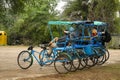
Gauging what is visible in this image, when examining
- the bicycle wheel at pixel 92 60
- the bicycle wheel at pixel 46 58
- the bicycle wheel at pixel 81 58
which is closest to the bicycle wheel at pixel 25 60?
the bicycle wheel at pixel 46 58

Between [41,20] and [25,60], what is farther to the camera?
[41,20]

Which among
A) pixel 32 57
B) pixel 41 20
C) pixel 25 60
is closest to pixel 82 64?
pixel 32 57

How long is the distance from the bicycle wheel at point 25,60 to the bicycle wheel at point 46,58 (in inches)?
16.8

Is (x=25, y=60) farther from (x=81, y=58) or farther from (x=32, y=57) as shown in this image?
(x=81, y=58)

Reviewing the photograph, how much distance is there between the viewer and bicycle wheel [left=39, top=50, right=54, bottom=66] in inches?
577

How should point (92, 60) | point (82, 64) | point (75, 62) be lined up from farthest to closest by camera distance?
point (92, 60) < point (82, 64) < point (75, 62)

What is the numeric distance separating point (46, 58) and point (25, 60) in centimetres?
81

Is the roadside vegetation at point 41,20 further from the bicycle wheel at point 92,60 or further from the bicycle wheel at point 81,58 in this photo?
the bicycle wheel at point 81,58

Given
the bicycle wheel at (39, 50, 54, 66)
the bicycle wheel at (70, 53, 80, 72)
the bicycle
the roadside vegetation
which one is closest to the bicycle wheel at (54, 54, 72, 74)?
the bicycle wheel at (70, 53, 80, 72)

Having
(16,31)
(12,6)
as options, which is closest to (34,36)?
(16,31)

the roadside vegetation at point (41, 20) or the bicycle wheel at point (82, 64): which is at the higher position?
the roadside vegetation at point (41, 20)

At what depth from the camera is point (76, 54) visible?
14375 millimetres

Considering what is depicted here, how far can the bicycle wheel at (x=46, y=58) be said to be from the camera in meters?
14.7

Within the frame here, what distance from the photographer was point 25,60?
14859mm
